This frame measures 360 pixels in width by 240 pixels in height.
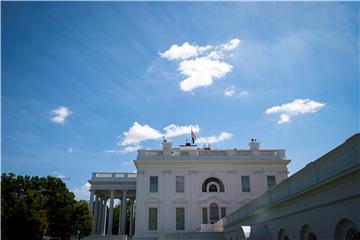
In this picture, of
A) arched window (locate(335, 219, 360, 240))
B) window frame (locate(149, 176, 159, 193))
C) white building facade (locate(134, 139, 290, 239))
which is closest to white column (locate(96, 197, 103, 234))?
white building facade (locate(134, 139, 290, 239))

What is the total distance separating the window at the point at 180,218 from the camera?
37.0 meters

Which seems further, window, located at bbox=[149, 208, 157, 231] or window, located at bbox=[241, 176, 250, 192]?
window, located at bbox=[241, 176, 250, 192]

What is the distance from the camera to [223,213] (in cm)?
3738

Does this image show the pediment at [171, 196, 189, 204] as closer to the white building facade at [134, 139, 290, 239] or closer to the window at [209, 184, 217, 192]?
the white building facade at [134, 139, 290, 239]

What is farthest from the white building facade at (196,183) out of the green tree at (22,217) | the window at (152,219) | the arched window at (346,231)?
the arched window at (346,231)

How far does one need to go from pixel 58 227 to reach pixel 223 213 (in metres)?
20.0

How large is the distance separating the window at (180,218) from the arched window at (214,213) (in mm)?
3551

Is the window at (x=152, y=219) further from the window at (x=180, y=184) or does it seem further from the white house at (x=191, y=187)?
the window at (x=180, y=184)

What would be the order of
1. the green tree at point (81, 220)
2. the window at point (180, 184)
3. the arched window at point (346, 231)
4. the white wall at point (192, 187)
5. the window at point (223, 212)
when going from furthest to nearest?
the window at point (180, 184) → the window at point (223, 212) → the white wall at point (192, 187) → the green tree at point (81, 220) → the arched window at point (346, 231)

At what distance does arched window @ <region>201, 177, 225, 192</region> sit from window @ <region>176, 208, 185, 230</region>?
4.00 metres

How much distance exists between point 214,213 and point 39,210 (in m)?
20.2

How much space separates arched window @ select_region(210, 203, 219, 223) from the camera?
1469 inches

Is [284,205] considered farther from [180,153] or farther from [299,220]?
[180,153]

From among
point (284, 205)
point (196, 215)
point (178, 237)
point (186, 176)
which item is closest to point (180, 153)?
point (186, 176)
